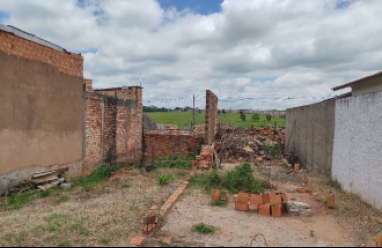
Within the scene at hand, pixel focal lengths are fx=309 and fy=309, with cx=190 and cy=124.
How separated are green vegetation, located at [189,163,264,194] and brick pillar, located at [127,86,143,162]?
19.6ft

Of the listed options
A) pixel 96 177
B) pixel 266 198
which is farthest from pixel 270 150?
pixel 266 198

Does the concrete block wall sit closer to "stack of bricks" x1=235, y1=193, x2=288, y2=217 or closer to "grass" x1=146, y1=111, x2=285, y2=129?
"stack of bricks" x1=235, y1=193, x2=288, y2=217

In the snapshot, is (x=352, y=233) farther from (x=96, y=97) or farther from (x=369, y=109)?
(x=96, y=97)

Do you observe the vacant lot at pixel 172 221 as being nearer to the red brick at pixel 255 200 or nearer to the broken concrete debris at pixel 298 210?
the broken concrete debris at pixel 298 210

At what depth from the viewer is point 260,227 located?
5.27 metres

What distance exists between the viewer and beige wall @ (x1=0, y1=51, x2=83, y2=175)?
24.9 ft

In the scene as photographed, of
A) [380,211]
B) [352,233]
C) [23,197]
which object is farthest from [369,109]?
[23,197]

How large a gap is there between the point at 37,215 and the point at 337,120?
26.5ft

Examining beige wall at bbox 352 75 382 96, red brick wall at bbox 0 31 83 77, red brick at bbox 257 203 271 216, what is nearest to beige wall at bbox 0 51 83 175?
red brick wall at bbox 0 31 83 77

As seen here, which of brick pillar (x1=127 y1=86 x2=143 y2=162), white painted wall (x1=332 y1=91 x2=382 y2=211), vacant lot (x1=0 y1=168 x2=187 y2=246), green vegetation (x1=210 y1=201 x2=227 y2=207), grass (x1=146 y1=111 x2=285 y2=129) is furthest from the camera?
grass (x1=146 y1=111 x2=285 y2=129)

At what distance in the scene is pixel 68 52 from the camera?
966 cm

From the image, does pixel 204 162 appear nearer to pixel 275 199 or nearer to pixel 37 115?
pixel 275 199

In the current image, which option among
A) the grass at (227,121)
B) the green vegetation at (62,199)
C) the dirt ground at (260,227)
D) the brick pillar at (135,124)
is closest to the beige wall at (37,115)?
the green vegetation at (62,199)

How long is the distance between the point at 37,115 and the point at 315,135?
934 centimetres
